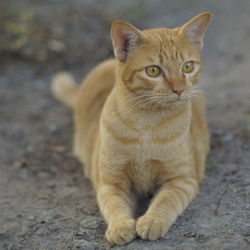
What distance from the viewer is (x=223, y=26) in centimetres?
782

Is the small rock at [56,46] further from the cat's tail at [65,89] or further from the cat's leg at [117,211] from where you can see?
the cat's leg at [117,211]

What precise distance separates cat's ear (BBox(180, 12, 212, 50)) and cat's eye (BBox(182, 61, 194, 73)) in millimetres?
255

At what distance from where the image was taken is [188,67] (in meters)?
3.48

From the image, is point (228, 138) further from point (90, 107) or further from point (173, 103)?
point (173, 103)

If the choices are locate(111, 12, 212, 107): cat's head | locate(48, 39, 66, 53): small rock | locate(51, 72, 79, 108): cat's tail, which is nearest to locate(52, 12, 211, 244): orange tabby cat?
locate(111, 12, 212, 107): cat's head

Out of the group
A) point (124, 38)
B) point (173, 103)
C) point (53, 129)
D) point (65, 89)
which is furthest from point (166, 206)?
point (65, 89)

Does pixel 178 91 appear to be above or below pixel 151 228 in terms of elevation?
above

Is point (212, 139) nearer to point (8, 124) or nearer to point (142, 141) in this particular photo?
point (142, 141)

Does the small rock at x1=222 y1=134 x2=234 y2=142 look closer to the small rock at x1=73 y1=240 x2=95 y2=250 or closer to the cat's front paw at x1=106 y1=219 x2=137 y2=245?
the cat's front paw at x1=106 y1=219 x2=137 y2=245

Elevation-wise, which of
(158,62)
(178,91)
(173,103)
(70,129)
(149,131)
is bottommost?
(70,129)

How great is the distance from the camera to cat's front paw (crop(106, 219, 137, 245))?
123 inches

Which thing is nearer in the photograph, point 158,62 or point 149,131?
point 158,62

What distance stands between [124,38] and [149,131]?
0.71 metres

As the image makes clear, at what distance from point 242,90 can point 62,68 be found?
8.61 feet
